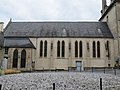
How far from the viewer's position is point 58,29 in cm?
4212

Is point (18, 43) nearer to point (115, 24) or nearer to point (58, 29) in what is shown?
point (58, 29)

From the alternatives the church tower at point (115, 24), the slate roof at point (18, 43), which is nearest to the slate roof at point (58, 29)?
the slate roof at point (18, 43)

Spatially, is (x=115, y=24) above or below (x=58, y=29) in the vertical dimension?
above

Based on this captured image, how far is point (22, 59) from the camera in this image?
123 ft

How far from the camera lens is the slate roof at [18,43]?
37.7 metres

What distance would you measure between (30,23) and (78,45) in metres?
13.8

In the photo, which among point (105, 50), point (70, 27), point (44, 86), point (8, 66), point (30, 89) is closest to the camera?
point (30, 89)

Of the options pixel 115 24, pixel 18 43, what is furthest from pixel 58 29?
pixel 115 24

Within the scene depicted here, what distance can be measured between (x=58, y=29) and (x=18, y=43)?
9693mm

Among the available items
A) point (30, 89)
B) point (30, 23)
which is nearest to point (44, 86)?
point (30, 89)

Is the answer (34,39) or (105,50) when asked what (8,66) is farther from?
(105,50)

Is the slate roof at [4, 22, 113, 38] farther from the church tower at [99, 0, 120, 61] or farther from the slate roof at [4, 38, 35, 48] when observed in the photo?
the church tower at [99, 0, 120, 61]

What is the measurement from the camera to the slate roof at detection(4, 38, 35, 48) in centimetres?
3769


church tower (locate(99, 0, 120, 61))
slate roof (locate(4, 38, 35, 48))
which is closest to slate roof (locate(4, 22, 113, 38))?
slate roof (locate(4, 38, 35, 48))
